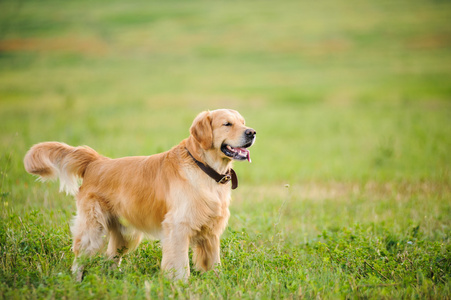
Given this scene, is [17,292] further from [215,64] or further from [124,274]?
[215,64]

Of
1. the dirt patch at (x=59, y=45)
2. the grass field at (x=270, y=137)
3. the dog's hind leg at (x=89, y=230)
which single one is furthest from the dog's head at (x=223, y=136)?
the dirt patch at (x=59, y=45)

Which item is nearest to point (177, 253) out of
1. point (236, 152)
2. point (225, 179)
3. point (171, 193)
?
point (171, 193)

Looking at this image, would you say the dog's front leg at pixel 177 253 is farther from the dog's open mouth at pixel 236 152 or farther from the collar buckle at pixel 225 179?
the dog's open mouth at pixel 236 152

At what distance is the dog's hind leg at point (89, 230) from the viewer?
4.42m

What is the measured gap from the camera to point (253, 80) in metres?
28.2

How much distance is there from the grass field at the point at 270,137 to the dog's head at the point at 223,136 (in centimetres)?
110

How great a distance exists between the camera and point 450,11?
48562 millimetres

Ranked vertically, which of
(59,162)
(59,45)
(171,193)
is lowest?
(171,193)

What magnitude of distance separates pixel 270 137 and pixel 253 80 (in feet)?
50.6

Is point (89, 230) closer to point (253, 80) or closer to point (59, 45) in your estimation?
point (253, 80)

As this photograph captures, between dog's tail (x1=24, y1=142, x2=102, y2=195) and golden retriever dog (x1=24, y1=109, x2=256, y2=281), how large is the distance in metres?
0.01

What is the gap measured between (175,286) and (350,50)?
128ft

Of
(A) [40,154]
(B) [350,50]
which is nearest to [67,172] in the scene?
(A) [40,154]

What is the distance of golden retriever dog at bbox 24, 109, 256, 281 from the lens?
167 inches
